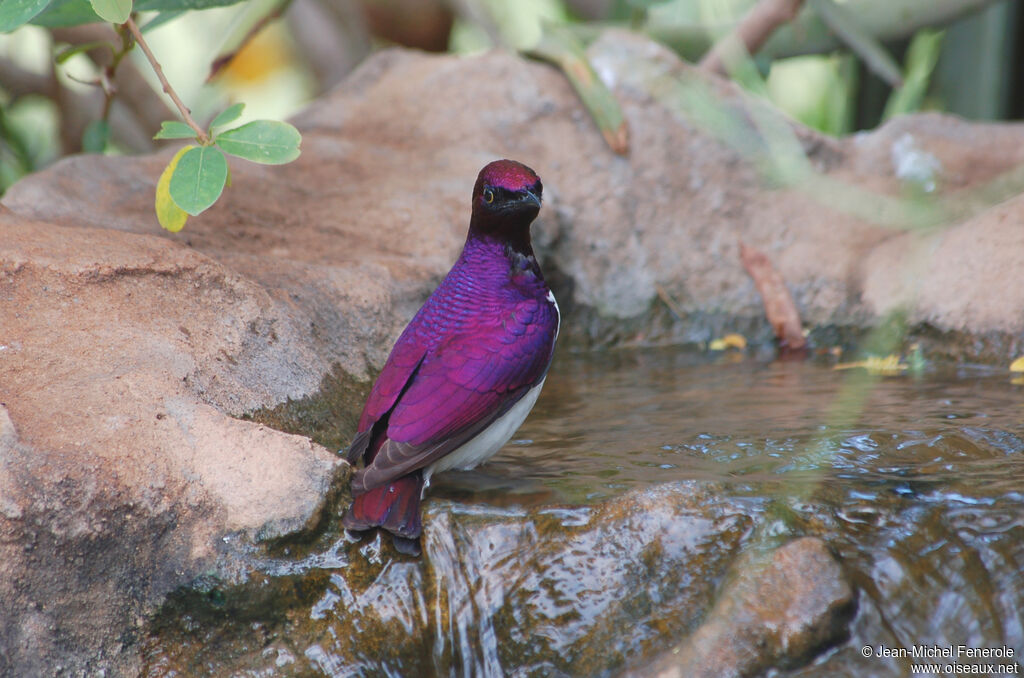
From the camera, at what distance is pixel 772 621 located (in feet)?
8.10

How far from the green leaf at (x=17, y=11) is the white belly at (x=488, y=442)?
5.99 ft

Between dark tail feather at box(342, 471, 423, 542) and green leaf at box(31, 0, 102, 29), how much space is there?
2331 millimetres

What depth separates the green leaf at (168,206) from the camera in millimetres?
3275

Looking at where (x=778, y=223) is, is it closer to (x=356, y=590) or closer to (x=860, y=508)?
(x=860, y=508)

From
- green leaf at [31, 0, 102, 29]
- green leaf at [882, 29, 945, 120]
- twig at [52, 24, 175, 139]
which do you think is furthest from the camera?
green leaf at [882, 29, 945, 120]

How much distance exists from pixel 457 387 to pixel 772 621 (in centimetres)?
110

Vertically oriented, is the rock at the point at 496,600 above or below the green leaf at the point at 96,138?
below

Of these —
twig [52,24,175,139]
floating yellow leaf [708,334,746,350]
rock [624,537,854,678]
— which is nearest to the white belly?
rock [624,537,854,678]

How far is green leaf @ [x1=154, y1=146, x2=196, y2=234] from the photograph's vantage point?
3.28 m

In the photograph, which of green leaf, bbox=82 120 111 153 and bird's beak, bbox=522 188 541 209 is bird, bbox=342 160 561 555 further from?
green leaf, bbox=82 120 111 153

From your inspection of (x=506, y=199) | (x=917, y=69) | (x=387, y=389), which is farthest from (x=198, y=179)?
(x=917, y=69)

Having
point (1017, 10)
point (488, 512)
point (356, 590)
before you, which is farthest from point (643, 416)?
point (1017, 10)

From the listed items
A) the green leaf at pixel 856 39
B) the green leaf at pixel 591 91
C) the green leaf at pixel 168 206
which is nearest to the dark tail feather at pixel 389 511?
the green leaf at pixel 168 206

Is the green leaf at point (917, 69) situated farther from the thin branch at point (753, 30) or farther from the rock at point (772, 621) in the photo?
the rock at point (772, 621)
